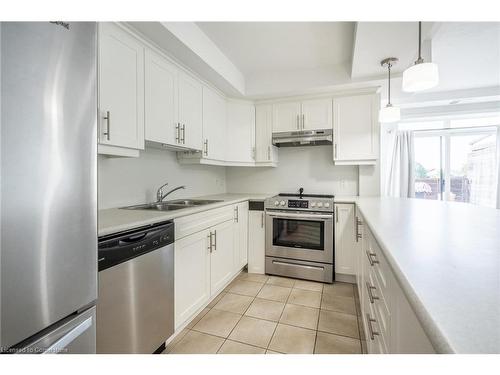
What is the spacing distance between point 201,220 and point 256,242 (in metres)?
1.13

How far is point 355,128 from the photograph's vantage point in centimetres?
287

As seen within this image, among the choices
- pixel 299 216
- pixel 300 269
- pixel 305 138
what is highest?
pixel 305 138

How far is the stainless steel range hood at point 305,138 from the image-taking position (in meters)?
2.91

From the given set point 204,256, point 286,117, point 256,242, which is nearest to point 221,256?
point 204,256

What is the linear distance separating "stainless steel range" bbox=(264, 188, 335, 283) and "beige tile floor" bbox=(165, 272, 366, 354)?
185 mm

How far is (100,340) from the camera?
112 cm

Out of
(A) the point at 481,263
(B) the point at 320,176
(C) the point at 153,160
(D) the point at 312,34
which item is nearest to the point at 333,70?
(D) the point at 312,34

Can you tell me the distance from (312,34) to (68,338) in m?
2.62

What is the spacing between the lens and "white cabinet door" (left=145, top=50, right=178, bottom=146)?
1.76 metres

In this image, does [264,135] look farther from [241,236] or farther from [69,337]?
[69,337]

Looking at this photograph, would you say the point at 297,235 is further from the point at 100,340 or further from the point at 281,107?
the point at 100,340

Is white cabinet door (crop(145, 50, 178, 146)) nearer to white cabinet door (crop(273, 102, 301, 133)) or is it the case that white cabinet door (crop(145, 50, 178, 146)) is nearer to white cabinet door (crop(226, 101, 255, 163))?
white cabinet door (crop(226, 101, 255, 163))

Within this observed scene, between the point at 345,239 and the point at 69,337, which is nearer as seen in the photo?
the point at 69,337

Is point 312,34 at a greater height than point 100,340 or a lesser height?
greater
